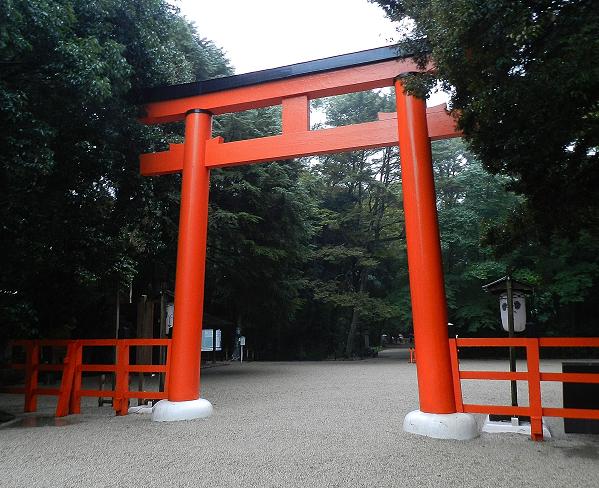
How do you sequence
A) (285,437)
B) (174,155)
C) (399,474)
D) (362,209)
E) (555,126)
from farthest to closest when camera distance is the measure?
(362,209), (174,155), (285,437), (555,126), (399,474)

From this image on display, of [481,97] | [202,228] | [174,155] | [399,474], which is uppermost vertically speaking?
[174,155]

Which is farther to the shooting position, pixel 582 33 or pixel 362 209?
pixel 362 209

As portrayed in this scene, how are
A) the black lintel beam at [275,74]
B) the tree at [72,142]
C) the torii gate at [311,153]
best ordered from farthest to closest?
the black lintel beam at [275,74] → the tree at [72,142] → the torii gate at [311,153]

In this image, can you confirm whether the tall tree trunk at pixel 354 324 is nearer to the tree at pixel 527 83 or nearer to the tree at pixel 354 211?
the tree at pixel 354 211

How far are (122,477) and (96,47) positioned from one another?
521cm

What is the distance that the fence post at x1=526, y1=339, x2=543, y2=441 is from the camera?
5.31 meters

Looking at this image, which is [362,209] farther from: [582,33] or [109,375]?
[582,33]

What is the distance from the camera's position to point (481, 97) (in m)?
4.43

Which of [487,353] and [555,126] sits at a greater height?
[555,126]

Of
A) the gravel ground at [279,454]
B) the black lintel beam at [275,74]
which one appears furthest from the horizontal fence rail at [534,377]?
the black lintel beam at [275,74]

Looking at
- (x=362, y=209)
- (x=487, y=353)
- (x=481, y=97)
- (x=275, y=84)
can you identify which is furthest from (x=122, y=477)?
(x=487, y=353)

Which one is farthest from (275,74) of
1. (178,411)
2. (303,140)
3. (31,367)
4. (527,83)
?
(31,367)

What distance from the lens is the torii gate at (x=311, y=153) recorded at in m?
5.64

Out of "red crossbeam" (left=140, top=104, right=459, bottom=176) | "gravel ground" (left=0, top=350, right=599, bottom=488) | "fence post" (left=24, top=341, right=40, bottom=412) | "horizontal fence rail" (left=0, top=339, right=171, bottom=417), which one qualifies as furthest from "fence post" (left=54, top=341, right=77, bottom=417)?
"red crossbeam" (left=140, top=104, right=459, bottom=176)
